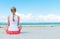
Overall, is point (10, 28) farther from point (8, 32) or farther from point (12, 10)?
point (12, 10)

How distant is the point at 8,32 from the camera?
7012 mm

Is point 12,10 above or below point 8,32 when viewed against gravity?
above

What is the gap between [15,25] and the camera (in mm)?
7047

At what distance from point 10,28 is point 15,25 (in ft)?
0.82

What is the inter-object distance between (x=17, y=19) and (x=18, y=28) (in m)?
0.38

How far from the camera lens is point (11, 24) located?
23.2ft

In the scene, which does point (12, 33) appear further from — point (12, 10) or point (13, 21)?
point (12, 10)

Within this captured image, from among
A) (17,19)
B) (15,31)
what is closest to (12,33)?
(15,31)

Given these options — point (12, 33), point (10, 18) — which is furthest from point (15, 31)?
point (10, 18)

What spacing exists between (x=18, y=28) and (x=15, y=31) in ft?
0.59

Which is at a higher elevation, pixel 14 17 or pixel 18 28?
pixel 14 17

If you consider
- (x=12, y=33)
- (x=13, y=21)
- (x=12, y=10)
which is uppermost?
(x=12, y=10)

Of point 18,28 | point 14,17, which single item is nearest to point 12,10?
point 14,17

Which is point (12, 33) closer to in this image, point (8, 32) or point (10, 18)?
point (8, 32)
